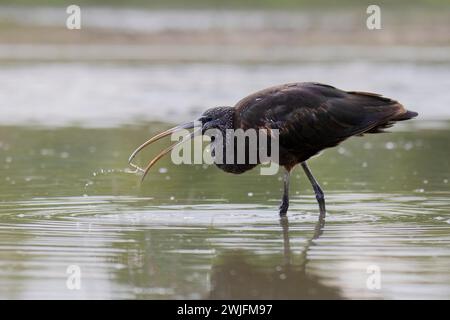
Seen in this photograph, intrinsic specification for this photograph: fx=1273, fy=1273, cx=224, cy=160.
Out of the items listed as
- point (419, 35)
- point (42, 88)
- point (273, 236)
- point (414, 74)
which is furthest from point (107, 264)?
point (419, 35)

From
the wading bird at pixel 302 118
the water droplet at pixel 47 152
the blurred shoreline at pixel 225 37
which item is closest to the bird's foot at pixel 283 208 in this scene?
the wading bird at pixel 302 118

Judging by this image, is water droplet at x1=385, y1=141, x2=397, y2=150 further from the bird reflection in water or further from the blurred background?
the bird reflection in water

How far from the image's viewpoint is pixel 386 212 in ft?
39.9

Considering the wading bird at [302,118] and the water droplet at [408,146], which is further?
the water droplet at [408,146]

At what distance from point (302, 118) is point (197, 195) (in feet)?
6.25

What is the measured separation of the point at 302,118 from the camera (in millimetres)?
12070

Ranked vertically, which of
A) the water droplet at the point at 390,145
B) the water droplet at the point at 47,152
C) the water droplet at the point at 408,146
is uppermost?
the water droplet at the point at 47,152

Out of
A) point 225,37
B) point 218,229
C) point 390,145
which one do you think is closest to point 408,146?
point 390,145

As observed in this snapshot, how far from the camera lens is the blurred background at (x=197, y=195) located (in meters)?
9.07

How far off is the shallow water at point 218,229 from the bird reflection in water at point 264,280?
0.01 metres

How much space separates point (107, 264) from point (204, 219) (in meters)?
2.28

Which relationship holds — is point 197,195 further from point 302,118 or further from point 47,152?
point 47,152

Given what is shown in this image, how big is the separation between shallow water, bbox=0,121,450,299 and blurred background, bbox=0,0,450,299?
0.02 m

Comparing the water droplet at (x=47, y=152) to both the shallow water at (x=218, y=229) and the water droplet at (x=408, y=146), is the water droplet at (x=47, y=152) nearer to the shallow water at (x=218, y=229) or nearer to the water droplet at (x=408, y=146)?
the shallow water at (x=218, y=229)
